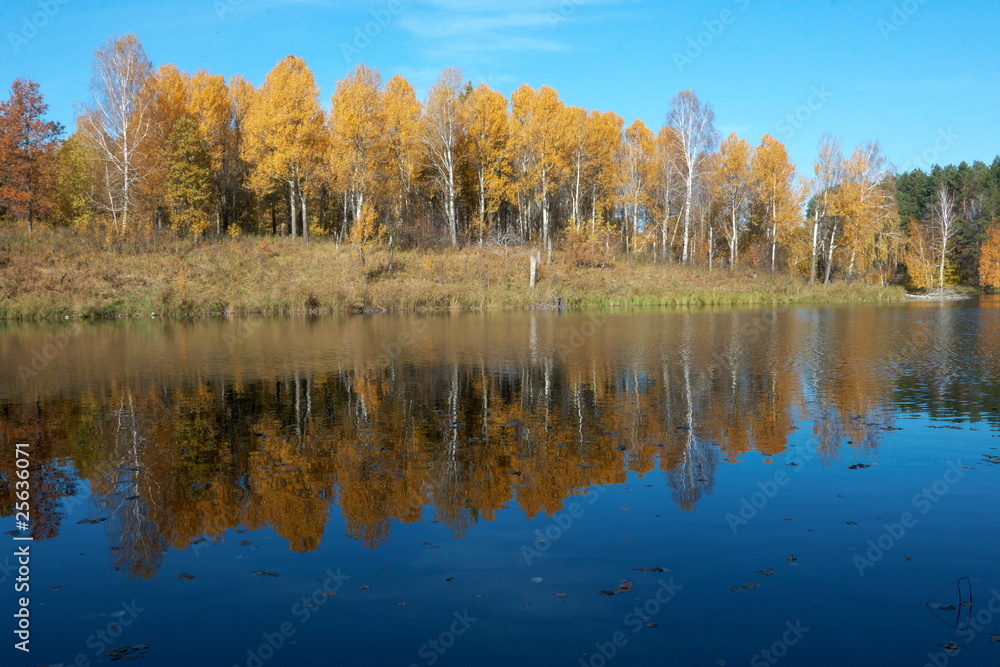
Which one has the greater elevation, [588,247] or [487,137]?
[487,137]

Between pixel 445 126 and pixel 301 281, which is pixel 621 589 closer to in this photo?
pixel 301 281

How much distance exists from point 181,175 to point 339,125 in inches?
424

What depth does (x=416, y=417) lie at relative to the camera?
1190 centimetres

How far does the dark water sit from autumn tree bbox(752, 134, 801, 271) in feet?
147

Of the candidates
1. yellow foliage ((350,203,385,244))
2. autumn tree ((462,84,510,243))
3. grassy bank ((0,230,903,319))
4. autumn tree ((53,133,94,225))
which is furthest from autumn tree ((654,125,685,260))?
autumn tree ((53,133,94,225))

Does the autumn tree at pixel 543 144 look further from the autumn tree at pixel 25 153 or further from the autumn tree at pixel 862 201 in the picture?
the autumn tree at pixel 25 153

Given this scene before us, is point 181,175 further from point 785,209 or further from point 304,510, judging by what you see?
point 785,209

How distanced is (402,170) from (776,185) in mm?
31369

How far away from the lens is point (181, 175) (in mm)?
44344

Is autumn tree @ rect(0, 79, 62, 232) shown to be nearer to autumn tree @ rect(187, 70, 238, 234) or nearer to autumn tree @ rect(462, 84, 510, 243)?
autumn tree @ rect(187, 70, 238, 234)

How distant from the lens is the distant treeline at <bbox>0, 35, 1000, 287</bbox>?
4250 cm

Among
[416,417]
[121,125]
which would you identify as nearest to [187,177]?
[121,125]

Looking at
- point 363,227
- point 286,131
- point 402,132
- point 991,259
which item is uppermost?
point 402,132

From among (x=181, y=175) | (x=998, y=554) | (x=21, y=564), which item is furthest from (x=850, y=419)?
(x=181, y=175)
